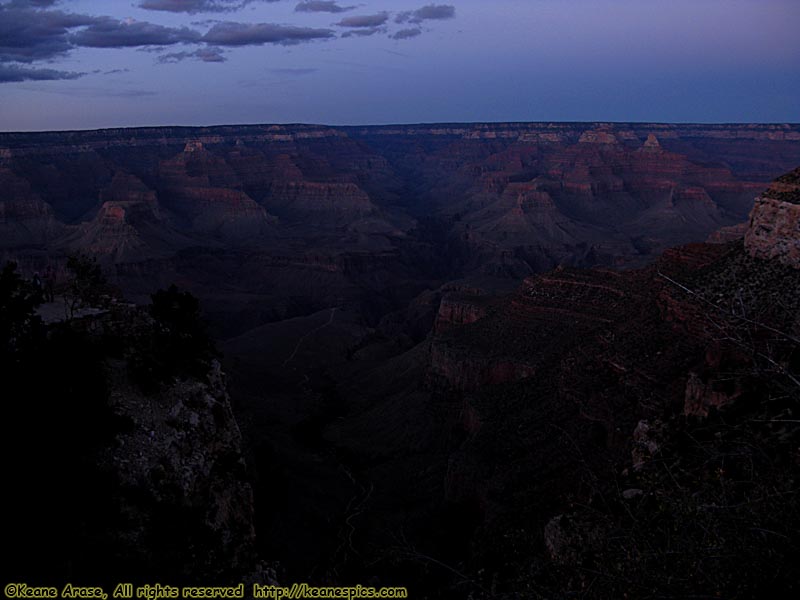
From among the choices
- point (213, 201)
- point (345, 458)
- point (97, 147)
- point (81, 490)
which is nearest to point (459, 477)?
point (345, 458)

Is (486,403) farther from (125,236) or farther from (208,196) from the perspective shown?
(208,196)

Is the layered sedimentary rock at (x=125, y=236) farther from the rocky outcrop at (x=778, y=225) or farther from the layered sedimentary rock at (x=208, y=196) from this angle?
the rocky outcrop at (x=778, y=225)

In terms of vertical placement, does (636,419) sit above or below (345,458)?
above

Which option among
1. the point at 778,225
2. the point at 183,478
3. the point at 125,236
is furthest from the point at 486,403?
the point at 125,236

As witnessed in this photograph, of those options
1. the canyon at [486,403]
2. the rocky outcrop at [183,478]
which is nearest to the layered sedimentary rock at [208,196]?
the canyon at [486,403]

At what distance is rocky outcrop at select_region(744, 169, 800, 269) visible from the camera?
3158 centimetres

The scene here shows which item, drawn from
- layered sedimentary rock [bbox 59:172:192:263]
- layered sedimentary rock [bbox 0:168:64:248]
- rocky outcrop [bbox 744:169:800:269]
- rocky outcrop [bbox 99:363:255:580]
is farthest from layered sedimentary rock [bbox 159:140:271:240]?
rocky outcrop [bbox 99:363:255:580]

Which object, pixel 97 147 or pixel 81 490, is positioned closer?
pixel 81 490

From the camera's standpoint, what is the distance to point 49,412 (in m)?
16.8

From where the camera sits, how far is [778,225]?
32.6m

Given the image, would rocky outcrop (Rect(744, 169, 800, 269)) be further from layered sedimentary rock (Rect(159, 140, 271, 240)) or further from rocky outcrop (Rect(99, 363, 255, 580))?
layered sedimentary rock (Rect(159, 140, 271, 240))

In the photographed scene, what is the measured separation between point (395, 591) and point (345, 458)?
2297 centimetres

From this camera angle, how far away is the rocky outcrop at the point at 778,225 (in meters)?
31.6

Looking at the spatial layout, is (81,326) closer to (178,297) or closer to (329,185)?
(178,297)
